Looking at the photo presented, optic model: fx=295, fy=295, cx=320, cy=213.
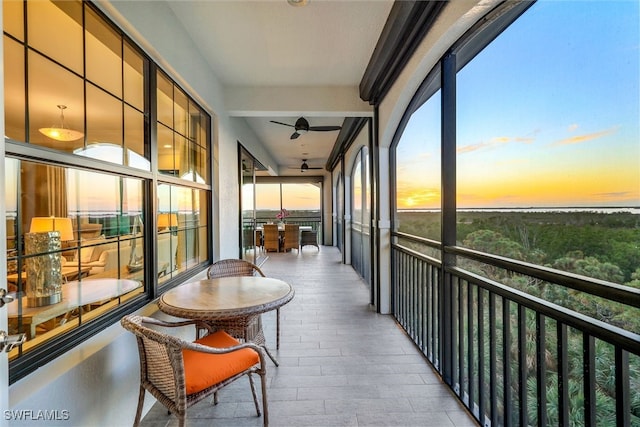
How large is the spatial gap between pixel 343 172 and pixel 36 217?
6.44 meters

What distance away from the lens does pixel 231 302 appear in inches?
73.0

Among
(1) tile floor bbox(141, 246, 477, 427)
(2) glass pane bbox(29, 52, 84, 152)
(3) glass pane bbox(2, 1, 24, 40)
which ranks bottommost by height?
(1) tile floor bbox(141, 246, 477, 427)

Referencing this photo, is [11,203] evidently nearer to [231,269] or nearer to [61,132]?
[61,132]

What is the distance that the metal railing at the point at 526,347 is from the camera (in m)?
1.02

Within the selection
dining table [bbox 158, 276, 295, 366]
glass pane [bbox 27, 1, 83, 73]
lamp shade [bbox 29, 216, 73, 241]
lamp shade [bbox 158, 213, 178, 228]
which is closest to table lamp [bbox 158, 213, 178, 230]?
lamp shade [bbox 158, 213, 178, 228]

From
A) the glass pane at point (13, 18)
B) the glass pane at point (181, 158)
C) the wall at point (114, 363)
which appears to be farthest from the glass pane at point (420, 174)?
the glass pane at point (13, 18)

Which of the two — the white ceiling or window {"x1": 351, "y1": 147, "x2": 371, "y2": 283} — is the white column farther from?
window {"x1": 351, "y1": 147, "x2": 371, "y2": 283}

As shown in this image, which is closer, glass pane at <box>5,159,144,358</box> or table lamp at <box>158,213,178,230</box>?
glass pane at <box>5,159,144,358</box>

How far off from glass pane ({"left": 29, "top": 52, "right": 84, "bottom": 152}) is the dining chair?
7839 mm

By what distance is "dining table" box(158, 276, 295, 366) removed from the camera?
5.65ft

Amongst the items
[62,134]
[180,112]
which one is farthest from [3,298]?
[180,112]

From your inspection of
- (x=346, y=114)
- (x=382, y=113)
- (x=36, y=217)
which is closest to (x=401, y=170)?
(x=382, y=113)

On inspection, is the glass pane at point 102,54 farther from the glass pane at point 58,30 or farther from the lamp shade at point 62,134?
the lamp shade at point 62,134

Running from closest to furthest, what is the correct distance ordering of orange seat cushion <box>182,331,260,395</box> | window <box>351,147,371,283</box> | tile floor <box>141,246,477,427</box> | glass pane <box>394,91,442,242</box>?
orange seat cushion <box>182,331,260,395</box>
tile floor <box>141,246,477,427</box>
glass pane <box>394,91,442,242</box>
window <box>351,147,371,283</box>
